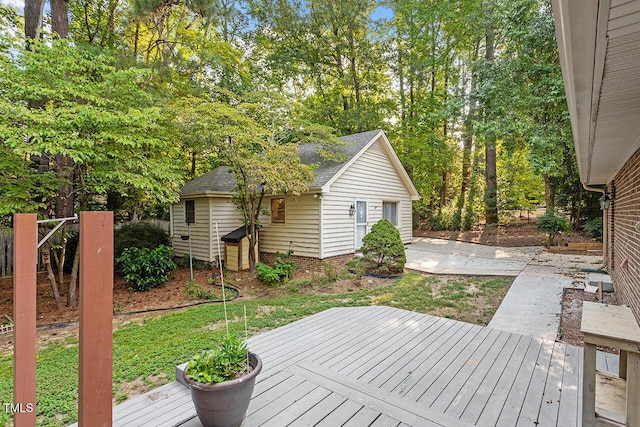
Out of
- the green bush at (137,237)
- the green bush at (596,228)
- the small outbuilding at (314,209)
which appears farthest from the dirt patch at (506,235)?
the green bush at (137,237)

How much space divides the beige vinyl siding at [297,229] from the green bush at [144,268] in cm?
334

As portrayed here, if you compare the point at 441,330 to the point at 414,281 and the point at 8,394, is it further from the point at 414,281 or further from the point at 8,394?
the point at 8,394

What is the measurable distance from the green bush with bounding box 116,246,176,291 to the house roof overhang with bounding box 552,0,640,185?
8.88 metres

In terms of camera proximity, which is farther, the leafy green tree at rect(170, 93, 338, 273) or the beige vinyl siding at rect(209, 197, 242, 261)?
the beige vinyl siding at rect(209, 197, 242, 261)

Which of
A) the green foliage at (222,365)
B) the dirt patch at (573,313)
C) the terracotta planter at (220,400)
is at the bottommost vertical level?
the dirt patch at (573,313)

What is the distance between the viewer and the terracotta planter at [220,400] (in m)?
2.01

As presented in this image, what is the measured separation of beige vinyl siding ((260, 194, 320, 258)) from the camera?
9.54 meters

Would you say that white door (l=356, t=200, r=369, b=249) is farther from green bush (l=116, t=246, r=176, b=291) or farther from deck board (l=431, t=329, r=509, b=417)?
A: deck board (l=431, t=329, r=509, b=417)

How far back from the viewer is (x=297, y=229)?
9.96 metres

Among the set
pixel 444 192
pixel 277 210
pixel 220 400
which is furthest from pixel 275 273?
pixel 444 192

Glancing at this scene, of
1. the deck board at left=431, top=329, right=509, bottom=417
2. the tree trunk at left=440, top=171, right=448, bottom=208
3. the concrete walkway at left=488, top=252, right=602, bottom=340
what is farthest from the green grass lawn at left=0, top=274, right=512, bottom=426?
the tree trunk at left=440, top=171, right=448, bottom=208

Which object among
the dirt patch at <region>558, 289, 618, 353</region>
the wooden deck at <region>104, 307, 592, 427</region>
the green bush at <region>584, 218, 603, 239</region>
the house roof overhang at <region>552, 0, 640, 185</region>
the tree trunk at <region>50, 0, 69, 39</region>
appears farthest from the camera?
the green bush at <region>584, 218, 603, 239</region>

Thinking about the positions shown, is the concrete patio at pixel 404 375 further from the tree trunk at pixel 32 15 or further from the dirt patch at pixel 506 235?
the dirt patch at pixel 506 235

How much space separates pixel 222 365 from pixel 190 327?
3243mm
